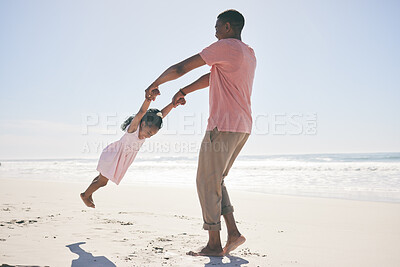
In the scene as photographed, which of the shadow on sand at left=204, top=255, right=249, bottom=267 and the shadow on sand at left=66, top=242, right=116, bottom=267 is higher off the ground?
the shadow on sand at left=66, top=242, right=116, bottom=267

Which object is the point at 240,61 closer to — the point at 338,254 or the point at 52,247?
the point at 338,254

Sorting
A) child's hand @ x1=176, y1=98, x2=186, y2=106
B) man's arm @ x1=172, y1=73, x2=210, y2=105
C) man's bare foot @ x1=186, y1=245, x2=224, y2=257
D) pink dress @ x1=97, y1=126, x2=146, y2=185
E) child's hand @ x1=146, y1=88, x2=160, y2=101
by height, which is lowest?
man's bare foot @ x1=186, y1=245, x2=224, y2=257

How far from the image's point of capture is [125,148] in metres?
4.05

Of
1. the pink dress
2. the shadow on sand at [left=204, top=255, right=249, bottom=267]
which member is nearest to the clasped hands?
the pink dress

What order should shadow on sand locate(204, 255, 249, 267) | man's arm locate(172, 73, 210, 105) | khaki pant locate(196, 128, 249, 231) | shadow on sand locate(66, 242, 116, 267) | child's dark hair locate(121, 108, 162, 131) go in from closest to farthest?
shadow on sand locate(66, 242, 116, 267), shadow on sand locate(204, 255, 249, 267), khaki pant locate(196, 128, 249, 231), man's arm locate(172, 73, 210, 105), child's dark hair locate(121, 108, 162, 131)

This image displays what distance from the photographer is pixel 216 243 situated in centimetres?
279

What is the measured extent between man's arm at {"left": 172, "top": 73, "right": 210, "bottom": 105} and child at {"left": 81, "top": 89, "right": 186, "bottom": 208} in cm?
77

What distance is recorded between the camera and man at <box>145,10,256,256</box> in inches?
104

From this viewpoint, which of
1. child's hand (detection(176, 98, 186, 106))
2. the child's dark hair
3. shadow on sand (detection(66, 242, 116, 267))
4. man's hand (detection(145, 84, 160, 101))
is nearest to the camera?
shadow on sand (detection(66, 242, 116, 267))

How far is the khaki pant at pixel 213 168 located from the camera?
2.69m

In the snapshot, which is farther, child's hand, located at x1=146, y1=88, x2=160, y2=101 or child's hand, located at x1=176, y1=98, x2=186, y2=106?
child's hand, located at x1=176, y1=98, x2=186, y2=106

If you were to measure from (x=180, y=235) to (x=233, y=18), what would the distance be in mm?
2184

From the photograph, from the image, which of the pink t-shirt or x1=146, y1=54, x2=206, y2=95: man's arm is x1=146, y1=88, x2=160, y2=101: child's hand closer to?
x1=146, y1=54, x2=206, y2=95: man's arm

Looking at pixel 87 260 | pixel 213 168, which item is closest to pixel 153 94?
pixel 213 168
